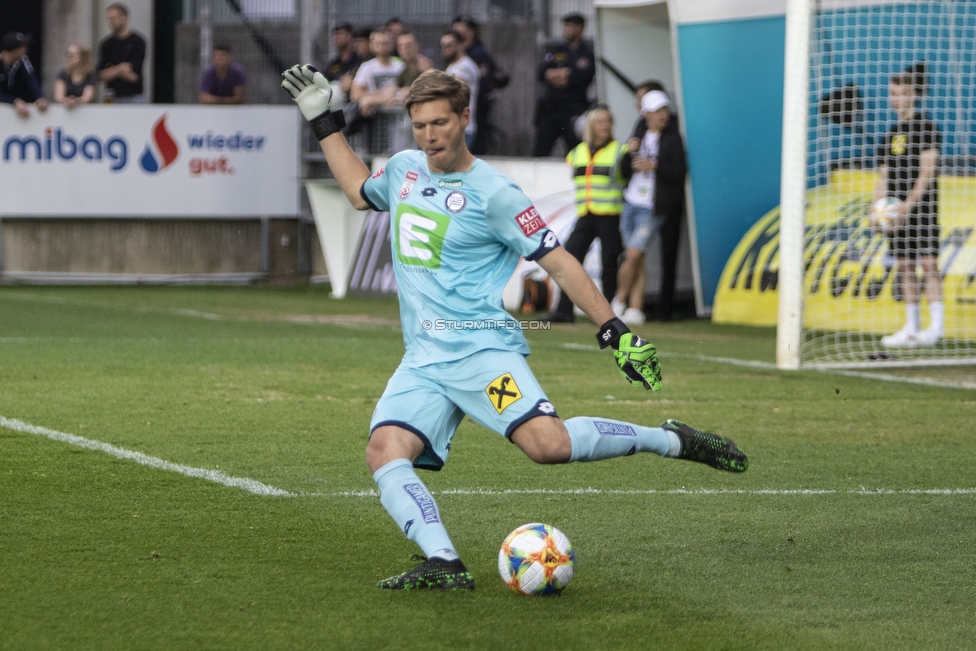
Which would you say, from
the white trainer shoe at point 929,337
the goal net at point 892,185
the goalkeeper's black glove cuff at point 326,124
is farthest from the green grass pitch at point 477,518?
the goal net at point 892,185

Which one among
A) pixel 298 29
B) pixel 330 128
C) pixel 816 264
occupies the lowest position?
pixel 816 264

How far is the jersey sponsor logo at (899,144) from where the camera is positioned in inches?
446

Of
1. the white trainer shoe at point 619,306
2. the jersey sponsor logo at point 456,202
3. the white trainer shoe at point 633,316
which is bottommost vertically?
the white trainer shoe at point 633,316

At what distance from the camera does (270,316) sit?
14.5 metres

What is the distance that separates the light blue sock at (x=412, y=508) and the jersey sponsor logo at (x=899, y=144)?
26.7 feet

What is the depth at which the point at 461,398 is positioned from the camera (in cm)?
444

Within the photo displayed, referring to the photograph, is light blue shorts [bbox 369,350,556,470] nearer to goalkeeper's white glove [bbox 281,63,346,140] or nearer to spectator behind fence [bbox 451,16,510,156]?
goalkeeper's white glove [bbox 281,63,346,140]

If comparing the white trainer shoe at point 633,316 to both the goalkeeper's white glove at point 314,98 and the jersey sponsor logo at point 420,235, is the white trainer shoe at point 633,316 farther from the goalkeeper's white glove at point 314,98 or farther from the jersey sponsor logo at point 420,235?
the jersey sponsor logo at point 420,235

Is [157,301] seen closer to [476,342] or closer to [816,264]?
[816,264]

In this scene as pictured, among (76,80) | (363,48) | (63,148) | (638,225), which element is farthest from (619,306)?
(76,80)

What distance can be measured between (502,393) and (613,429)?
20.4 inches

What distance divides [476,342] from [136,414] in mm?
3780

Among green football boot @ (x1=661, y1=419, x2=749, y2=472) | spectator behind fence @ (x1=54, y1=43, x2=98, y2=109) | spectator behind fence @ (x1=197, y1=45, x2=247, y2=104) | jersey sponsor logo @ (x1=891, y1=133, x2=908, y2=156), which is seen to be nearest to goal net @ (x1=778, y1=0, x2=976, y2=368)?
jersey sponsor logo @ (x1=891, y1=133, x2=908, y2=156)

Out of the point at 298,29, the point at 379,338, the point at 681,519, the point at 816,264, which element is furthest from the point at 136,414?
the point at 298,29
